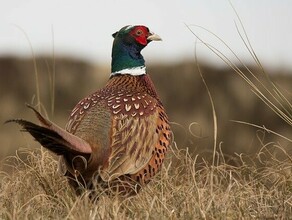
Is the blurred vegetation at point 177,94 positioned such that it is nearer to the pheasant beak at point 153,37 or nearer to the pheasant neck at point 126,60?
the pheasant beak at point 153,37

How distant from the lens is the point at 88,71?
38.0 feet

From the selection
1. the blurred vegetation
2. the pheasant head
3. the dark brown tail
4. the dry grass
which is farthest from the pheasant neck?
the blurred vegetation

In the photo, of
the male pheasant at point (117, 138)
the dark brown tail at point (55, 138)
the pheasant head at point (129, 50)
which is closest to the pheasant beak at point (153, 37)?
the pheasant head at point (129, 50)

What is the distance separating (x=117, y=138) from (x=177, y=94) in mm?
6655

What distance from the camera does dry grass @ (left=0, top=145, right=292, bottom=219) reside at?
4.32 metres

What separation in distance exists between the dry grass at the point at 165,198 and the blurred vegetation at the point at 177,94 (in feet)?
17.8

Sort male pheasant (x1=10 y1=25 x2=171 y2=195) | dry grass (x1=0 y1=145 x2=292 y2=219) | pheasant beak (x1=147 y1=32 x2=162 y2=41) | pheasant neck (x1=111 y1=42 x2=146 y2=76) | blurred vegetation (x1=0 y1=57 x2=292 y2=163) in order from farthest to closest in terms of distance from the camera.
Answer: blurred vegetation (x1=0 y1=57 x2=292 y2=163) < pheasant beak (x1=147 y1=32 x2=162 y2=41) < pheasant neck (x1=111 y1=42 x2=146 y2=76) < male pheasant (x1=10 y1=25 x2=171 y2=195) < dry grass (x1=0 y1=145 x2=292 y2=219)

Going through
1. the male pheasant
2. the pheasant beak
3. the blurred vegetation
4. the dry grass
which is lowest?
the blurred vegetation

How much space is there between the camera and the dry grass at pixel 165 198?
4.32m

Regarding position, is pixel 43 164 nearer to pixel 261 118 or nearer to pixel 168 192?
pixel 168 192

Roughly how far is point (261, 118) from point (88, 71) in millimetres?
2346

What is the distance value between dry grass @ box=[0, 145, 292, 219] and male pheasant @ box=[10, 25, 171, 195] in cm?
13

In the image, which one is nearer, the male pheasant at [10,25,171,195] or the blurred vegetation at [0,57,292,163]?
the male pheasant at [10,25,171,195]

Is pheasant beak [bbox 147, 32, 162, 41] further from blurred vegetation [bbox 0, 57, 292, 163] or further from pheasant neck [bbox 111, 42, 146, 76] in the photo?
blurred vegetation [bbox 0, 57, 292, 163]
